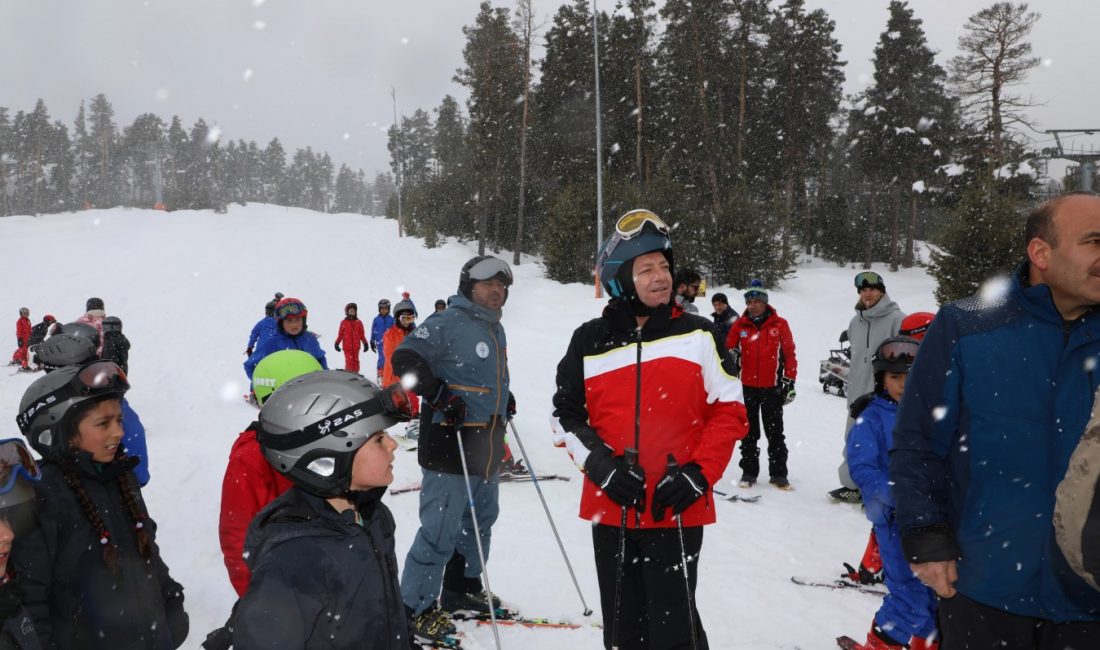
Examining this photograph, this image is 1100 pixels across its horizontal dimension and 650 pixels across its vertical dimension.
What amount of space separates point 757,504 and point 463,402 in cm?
377

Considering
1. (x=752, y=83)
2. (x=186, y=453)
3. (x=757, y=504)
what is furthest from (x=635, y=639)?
(x=752, y=83)

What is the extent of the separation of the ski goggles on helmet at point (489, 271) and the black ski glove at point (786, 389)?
4017mm

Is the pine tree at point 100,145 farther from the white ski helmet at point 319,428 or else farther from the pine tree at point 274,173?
the white ski helmet at point 319,428

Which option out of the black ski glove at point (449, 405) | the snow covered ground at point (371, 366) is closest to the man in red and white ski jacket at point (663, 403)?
the black ski glove at point (449, 405)

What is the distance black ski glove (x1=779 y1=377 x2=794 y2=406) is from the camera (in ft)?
22.8

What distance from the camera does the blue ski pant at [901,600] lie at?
3146 mm

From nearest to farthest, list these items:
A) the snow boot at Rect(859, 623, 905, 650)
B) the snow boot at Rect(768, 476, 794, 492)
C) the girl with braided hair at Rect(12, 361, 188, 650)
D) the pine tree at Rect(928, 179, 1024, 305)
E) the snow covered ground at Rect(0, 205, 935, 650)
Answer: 1. the girl with braided hair at Rect(12, 361, 188, 650)
2. the snow boot at Rect(859, 623, 905, 650)
3. the snow covered ground at Rect(0, 205, 935, 650)
4. the snow boot at Rect(768, 476, 794, 492)
5. the pine tree at Rect(928, 179, 1024, 305)

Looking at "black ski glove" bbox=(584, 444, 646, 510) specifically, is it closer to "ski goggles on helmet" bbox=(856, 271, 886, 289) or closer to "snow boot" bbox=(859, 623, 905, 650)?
"snow boot" bbox=(859, 623, 905, 650)

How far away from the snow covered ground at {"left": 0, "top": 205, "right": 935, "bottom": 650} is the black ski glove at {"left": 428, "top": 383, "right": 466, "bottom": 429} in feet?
4.52

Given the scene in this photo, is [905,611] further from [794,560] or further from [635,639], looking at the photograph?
[794,560]

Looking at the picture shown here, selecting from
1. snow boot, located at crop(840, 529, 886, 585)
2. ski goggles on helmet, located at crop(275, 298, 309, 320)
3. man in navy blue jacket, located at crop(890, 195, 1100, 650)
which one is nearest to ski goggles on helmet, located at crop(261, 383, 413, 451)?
man in navy blue jacket, located at crop(890, 195, 1100, 650)

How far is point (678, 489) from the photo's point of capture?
100 inches

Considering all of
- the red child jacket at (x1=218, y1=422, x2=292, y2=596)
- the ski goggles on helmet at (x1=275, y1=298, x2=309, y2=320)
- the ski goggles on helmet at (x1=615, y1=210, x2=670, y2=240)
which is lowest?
the red child jacket at (x1=218, y1=422, x2=292, y2=596)

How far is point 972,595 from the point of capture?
204 cm
